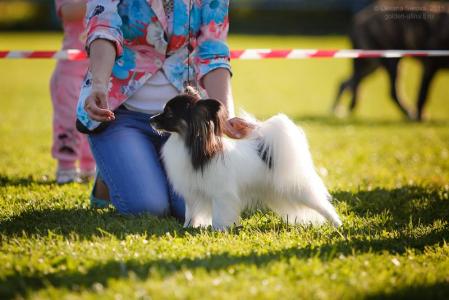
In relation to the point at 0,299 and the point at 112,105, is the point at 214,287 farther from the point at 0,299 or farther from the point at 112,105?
the point at 112,105

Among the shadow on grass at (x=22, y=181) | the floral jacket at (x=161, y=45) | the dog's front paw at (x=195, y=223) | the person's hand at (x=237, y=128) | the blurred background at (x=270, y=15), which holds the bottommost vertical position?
the dog's front paw at (x=195, y=223)

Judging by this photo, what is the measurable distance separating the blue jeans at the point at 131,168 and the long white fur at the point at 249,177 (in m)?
0.34

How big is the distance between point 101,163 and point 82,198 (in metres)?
0.69

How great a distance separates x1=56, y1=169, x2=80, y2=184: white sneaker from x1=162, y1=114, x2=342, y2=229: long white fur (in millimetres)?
1961

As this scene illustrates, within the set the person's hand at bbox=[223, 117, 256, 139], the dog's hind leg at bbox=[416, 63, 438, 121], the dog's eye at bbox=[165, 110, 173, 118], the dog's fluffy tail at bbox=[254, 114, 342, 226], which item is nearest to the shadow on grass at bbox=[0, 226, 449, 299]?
the dog's fluffy tail at bbox=[254, 114, 342, 226]

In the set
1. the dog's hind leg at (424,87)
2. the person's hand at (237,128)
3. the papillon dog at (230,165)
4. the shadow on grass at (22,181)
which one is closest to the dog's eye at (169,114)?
the papillon dog at (230,165)

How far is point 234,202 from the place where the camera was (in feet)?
13.4

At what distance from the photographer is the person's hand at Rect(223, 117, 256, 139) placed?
3927mm

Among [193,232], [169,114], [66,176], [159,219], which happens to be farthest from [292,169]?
[66,176]

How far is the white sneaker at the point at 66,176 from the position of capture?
5.79 m

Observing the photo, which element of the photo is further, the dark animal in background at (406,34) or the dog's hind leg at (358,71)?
the dog's hind leg at (358,71)

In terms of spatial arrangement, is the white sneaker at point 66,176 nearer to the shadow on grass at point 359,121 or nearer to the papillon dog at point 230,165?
the papillon dog at point 230,165

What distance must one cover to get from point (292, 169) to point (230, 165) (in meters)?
0.42

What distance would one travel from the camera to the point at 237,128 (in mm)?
3982
